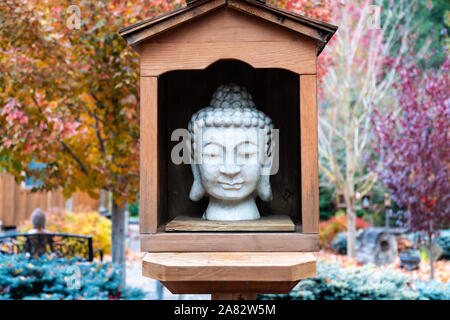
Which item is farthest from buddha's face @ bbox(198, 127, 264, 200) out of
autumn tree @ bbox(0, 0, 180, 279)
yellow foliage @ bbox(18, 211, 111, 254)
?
yellow foliage @ bbox(18, 211, 111, 254)

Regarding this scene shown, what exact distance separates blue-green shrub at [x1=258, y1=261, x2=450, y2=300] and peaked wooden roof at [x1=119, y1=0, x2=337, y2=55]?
9.49ft

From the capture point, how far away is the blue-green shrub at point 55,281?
3580 millimetres

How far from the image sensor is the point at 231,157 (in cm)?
184

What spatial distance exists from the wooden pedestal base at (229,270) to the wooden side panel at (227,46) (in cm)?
79

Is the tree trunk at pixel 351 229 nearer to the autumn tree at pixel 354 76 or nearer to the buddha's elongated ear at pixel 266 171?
the autumn tree at pixel 354 76

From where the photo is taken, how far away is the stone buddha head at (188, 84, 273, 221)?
184cm

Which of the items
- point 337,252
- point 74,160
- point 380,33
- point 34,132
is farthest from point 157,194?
point 337,252

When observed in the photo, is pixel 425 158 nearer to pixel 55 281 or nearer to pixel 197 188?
pixel 197 188

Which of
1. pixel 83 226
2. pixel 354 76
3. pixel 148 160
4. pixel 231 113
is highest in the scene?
pixel 354 76

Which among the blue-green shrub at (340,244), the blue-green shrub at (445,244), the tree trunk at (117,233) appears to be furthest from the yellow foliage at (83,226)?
the blue-green shrub at (445,244)

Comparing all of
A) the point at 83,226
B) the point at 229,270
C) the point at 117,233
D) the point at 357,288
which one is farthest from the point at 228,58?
the point at 83,226

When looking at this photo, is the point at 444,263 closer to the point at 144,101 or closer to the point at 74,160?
the point at 74,160

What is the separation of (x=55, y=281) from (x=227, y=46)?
304cm

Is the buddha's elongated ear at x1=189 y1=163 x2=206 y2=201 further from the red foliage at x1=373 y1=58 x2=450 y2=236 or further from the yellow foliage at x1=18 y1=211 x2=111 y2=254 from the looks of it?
the yellow foliage at x1=18 y1=211 x2=111 y2=254
